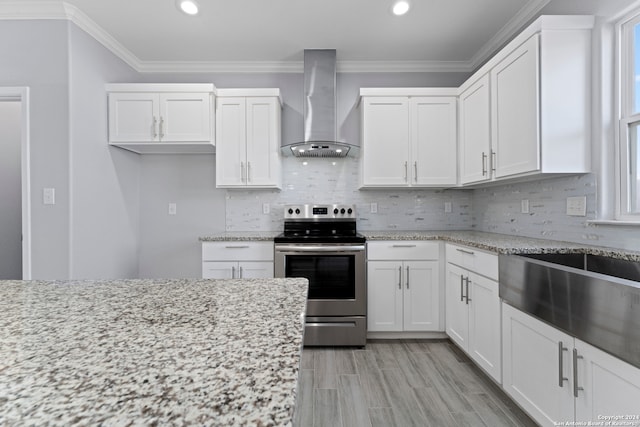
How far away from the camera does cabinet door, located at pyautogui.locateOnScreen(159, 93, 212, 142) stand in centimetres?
288

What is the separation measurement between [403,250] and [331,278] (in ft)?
2.23

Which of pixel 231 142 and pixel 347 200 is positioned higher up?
pixel 231 142

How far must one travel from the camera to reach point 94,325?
2.02ft

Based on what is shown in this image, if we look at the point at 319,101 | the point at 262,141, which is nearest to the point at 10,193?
the point at 262,141

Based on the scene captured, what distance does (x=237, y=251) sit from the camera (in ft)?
9.08

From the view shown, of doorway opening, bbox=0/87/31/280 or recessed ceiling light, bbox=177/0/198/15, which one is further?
doorway opening, bbox=0/87/31/280

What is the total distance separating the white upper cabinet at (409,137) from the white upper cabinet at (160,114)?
59.9 inches

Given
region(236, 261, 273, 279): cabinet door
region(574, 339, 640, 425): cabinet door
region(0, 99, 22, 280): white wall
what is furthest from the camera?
region(0, 99, 22, 280): white wall

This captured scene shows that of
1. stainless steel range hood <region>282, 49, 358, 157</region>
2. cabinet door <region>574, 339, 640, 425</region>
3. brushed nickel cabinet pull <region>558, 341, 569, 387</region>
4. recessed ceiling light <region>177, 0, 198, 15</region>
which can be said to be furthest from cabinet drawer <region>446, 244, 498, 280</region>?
recessed ceiling light <region>177, 0, 198, 15</region>

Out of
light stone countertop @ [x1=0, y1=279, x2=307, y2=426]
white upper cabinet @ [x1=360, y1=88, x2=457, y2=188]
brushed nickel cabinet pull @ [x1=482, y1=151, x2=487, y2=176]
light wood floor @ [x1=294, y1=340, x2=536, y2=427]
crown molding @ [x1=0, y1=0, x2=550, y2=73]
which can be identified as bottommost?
light wood floor @ [x1=294, y1=340, x2=536, y2=427]

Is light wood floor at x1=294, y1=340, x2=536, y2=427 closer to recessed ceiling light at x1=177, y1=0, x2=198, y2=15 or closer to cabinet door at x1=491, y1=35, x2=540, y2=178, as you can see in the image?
cabinet door at x1=491, y1=35, x2=540, y2=178

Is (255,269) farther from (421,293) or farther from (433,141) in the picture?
(433,141)

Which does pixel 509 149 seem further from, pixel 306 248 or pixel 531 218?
pixel 306 248

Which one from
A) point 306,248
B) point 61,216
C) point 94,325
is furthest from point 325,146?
point 94,325
